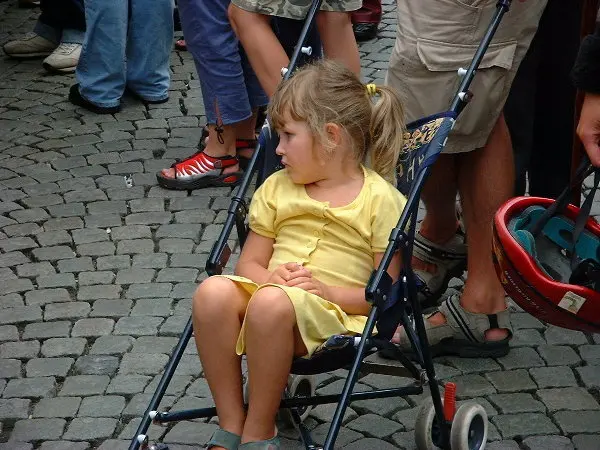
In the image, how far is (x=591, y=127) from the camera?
3.60m

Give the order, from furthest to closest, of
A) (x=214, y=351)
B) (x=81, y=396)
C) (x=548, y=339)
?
1. (x=548, y=339)
2. (x=81, y=396)
3. (x=214, y=351)

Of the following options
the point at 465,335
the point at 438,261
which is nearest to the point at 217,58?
the point at 438,261

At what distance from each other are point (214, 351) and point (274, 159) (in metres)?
0.79

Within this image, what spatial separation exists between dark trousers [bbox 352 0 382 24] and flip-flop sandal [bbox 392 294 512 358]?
3.96 meters

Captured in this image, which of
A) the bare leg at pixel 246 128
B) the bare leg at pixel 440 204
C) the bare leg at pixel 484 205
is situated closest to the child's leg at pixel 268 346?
the bare leg at pixel 484 205

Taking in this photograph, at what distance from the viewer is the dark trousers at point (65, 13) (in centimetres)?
809

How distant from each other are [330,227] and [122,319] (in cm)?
146

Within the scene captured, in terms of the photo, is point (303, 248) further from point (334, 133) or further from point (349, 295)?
point (334, 133)

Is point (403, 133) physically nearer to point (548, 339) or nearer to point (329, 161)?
point (329, 161)

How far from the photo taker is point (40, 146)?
22.5ft

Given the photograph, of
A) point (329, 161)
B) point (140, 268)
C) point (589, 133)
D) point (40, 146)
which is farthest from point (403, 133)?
point (40, 146)

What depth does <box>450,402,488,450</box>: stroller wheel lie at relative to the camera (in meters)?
3.78

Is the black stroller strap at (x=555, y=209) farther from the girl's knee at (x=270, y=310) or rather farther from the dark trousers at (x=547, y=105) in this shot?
the dark trousers at (x=547, y=105)

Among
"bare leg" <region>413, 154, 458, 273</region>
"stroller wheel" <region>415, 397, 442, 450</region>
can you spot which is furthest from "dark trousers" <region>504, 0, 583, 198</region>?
"stroller wheel" <region>415, 397, 442, 450</region>
